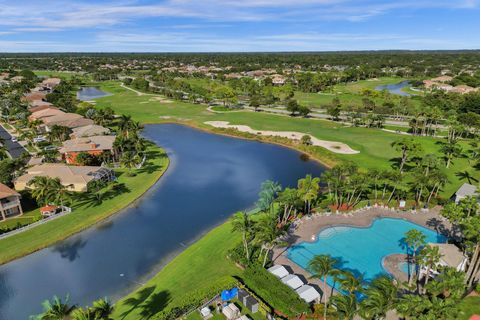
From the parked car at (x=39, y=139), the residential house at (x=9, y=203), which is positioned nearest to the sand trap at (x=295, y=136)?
the parked car at (x=39, y=139)

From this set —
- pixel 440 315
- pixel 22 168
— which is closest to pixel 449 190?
pixel 440 315

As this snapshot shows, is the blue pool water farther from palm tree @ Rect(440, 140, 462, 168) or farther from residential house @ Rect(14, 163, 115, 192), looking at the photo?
residential house @ Rect(14, 163, 115, 192)

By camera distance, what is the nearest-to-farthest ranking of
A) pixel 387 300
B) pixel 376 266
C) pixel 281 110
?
pixel 387 300, pixel 376 266, pixel 281 110

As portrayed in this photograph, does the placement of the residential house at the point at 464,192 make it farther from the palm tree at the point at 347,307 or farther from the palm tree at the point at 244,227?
the palm tree at the point at 347,307

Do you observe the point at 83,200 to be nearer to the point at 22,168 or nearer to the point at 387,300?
the point at 22,168

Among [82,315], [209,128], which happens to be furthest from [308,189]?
[209,128]

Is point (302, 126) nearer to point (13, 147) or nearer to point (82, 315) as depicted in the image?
point (13, 147)

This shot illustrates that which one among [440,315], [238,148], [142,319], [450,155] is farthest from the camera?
[238,148]

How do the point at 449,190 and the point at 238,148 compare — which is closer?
the point at 449,190
